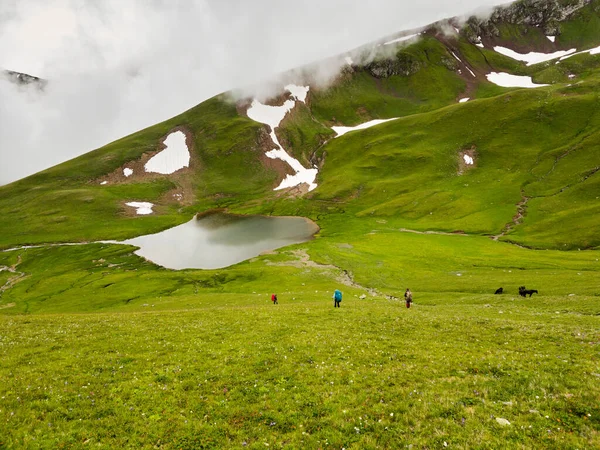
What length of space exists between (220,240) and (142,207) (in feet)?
257

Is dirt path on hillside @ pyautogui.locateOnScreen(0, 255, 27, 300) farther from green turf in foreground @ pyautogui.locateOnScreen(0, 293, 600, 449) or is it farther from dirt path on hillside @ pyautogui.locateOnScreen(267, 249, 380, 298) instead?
green turf in foreground @ pyautogui.locateOnScreen(0, 293, 600, 449)

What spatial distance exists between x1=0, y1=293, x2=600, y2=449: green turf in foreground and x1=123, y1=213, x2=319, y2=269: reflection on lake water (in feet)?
224

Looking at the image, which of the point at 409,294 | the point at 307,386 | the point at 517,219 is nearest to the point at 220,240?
the point at 409,294

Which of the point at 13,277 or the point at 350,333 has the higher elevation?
the point at 13,277

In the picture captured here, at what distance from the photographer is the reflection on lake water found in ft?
318

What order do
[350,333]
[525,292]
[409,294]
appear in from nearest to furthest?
[350,333] < [409,294] < [525,292]

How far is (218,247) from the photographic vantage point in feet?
356

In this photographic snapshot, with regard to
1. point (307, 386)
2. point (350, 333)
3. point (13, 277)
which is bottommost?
point (350, 333)

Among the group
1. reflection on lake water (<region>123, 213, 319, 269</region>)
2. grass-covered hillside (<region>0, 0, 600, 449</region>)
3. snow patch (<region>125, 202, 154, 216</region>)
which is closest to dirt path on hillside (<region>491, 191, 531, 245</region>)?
grass-covered hillside (<region>0, 0, 600, 449</region>)

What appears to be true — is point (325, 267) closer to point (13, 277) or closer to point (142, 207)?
point (13, 277)

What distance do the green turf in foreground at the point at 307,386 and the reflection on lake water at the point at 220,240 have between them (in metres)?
68.2

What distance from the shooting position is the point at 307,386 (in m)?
14.7

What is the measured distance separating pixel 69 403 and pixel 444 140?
178 meters

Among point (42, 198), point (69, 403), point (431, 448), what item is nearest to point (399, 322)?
point (431, 448)
